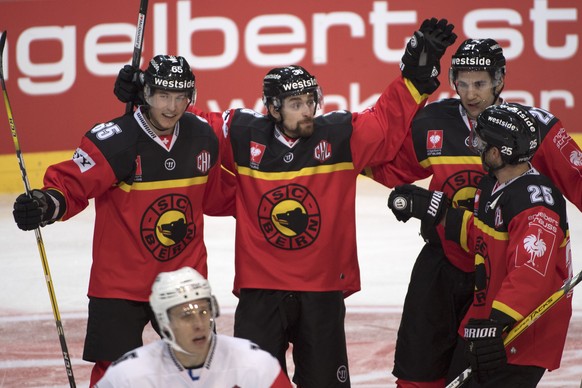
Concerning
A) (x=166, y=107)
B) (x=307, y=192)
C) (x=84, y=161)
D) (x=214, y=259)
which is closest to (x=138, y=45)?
(x=166, y=107)

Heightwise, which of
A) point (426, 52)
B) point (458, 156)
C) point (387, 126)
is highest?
point (426, 52)

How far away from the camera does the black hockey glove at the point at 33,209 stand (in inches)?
168

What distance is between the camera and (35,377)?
18.1ft

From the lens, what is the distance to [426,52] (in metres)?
4.52

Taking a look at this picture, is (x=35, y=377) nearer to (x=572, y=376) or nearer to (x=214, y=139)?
(x=214, y=139)

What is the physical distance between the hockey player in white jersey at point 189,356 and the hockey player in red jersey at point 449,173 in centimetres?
135

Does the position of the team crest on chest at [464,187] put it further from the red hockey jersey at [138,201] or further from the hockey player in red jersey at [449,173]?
the red hockey jersey at [138,201]

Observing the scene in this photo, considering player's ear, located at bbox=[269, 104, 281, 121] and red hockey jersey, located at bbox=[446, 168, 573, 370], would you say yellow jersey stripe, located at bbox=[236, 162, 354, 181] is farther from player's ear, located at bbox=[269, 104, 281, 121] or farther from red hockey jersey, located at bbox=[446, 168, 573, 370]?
red hockey jersey, located at bbox=[446, 168, 573, 370]

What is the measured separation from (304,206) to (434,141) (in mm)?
522

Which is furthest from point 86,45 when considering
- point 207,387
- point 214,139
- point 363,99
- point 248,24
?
point 207,387

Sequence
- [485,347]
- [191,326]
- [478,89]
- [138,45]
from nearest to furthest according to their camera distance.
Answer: [191,326] < [485,347] < [478,89] < [138,45]

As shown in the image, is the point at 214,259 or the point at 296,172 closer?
the point at 296,172

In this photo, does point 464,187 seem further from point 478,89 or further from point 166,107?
point 166,107

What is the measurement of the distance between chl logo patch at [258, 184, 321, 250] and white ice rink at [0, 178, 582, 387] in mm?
1277
